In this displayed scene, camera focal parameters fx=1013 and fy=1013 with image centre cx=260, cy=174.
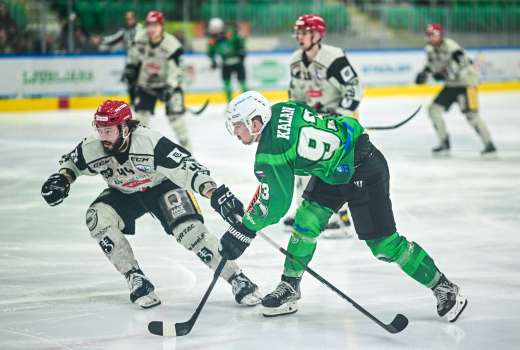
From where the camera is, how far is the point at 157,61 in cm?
1022

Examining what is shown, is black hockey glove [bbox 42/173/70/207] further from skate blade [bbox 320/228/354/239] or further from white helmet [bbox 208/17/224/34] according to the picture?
white helmet [bbox 208/17/224/34]

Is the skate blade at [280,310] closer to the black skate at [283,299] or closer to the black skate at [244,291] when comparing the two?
the black skate at [283,299]

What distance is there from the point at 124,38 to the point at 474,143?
19.9 feet

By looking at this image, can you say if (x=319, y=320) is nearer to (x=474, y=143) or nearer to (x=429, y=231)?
(x=429, y=231)

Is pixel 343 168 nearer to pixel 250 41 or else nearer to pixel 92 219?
pixel 92 219

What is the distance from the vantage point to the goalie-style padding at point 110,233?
193 inches

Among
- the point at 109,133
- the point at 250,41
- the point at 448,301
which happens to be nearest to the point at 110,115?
the point at 109,133

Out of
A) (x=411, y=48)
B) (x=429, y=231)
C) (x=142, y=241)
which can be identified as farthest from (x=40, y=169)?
(x=411, y=48)

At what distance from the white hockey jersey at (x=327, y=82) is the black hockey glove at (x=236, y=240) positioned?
279 centimetres

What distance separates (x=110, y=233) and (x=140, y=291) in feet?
1.05

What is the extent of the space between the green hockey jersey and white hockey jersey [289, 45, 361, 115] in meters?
2.59

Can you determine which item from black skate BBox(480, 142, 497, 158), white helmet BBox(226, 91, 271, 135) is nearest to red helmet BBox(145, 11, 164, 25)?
black skate BBox(480, 142, 497, 158)

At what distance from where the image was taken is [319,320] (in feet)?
15.4

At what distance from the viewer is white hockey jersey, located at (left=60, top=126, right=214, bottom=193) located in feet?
15.8
